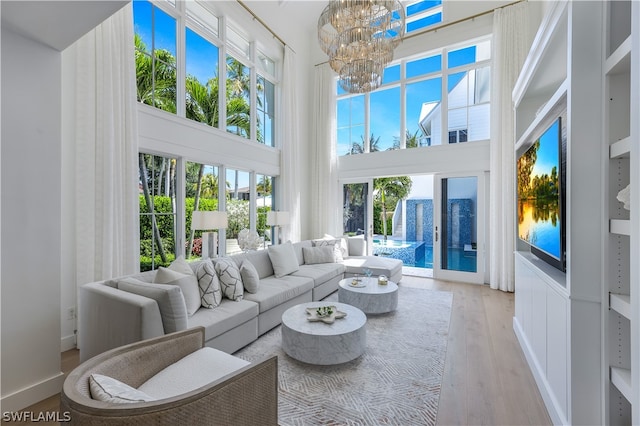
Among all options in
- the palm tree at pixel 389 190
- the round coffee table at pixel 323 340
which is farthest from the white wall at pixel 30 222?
the palm tree at pixel 389 190

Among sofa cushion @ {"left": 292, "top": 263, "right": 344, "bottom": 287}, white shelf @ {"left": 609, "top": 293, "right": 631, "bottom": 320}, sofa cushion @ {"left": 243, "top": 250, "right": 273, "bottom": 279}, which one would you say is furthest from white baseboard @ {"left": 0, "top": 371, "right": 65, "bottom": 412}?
white shelf @ {"left": 609, "top": 293, "right": 631, "bottom": 320}

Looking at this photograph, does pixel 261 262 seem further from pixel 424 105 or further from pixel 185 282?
pixel 424 105

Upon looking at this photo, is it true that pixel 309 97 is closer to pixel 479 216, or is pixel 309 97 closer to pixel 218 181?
pixel 218 181

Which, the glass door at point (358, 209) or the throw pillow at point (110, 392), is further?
the glass door at point (358, 209)

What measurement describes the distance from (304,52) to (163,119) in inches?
165

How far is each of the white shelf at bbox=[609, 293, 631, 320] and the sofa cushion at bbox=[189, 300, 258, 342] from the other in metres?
2.48

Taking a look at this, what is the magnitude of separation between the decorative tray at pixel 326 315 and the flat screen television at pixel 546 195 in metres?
1.72

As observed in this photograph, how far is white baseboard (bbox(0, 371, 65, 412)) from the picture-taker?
1.83m

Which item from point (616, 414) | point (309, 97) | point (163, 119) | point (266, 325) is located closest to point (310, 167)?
point (309, 97)

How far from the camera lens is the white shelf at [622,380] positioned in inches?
51.2

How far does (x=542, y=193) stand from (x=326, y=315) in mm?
2030

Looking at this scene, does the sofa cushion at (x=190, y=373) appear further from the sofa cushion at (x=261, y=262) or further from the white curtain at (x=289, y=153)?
the white curtain at (x=289, y=153)

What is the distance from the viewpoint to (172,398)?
3.51ft

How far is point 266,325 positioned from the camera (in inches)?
119
